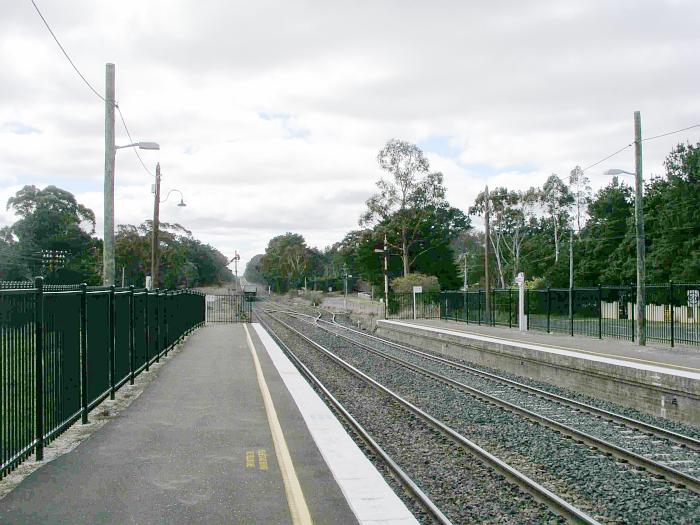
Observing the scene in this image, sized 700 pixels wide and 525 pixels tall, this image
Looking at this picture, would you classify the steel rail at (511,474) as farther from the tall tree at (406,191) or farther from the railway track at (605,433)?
the tall tree at (406,191)

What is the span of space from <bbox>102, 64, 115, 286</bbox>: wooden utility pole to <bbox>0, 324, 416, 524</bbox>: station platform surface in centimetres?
518

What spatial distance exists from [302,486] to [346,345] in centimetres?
2277

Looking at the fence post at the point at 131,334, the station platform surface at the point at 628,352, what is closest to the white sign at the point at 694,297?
the station platform surface at the point at 628,352

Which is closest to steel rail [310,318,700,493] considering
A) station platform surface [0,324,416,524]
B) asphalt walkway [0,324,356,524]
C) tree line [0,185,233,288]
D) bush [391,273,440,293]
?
station platform surface [0,324,416,524]

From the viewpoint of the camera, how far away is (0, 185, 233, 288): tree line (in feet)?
219

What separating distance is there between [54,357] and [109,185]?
31.0ft

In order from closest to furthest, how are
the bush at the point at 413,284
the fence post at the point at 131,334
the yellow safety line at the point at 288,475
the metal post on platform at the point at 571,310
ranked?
1. the yellow safety line at the point at 288,475
2. the fence post at the point at 131,334
3. the metal post on platform at the point at 571,310
4. the bush at the point at 413,284

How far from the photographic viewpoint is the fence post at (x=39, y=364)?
24.1ft

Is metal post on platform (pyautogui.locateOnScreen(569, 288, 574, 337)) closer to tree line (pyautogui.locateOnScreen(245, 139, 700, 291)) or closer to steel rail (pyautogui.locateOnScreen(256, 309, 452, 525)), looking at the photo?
steel rail (pyautogui.locateOnScreen(256, 309, 452, 525))

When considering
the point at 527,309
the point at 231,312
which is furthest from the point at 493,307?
the point at 231,312

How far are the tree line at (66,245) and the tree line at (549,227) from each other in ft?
65.2

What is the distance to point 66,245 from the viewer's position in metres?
76.4

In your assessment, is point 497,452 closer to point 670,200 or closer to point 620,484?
point 620,484

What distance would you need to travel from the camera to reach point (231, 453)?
8.34 m
